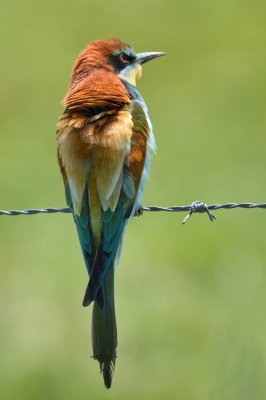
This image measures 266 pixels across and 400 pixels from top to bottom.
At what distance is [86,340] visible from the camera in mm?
7676

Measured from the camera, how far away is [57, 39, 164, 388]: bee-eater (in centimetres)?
561

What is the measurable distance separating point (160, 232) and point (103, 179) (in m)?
3.67

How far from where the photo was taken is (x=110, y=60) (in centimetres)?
659

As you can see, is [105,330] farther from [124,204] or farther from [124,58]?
[124,58]

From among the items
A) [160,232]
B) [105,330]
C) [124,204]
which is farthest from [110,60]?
[160,232]

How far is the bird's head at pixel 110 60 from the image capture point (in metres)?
6.38

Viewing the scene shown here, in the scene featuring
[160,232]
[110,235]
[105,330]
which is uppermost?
[110,235]

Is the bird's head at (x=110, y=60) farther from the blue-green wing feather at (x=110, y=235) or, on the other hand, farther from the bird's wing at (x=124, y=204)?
the blue-green wing feather at (x=110, y=235)

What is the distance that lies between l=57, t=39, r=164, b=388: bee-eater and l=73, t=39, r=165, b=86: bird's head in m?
0.46

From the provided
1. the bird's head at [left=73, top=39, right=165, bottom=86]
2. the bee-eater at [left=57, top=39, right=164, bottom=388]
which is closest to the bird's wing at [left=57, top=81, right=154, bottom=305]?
the bee-eater at [left=57, top=39, right=164, bottom=388]

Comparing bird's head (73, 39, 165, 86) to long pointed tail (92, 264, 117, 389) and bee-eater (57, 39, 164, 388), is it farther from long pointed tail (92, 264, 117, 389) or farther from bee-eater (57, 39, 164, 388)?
long pointed tail (92, 264, 117, 389)

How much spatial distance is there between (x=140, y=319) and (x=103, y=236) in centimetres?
242

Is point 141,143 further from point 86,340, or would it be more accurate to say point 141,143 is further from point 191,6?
point 191,6

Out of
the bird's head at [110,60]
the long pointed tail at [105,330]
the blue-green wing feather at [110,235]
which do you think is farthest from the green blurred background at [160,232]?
the bird's head at [110,60]
